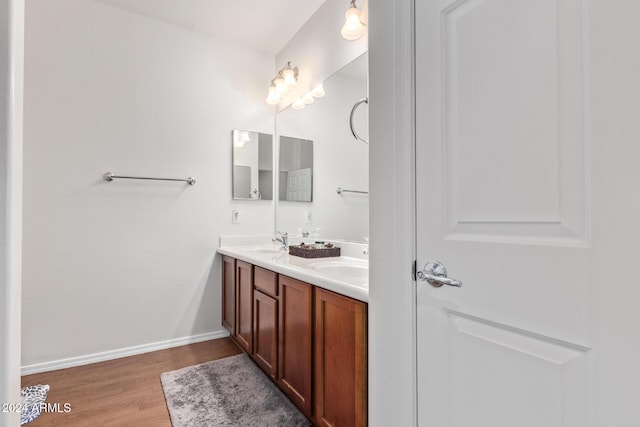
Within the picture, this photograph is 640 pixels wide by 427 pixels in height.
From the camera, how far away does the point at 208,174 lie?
2.69m

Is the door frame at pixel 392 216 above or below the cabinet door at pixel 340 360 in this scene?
above

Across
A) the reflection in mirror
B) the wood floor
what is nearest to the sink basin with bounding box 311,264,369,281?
the reflection in mirror

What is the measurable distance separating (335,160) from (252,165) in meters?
0.94

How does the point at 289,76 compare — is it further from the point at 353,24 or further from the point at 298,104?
the point at 353,24

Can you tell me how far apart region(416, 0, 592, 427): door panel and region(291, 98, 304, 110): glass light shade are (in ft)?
5.90

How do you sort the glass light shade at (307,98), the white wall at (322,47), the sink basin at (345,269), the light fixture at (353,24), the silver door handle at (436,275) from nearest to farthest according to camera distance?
the silver door handle at (436,275) → the sink basin at (345,269) → the light fixture at (353,24) → the white wall at (322,47) → the glass light shade at (307,98)

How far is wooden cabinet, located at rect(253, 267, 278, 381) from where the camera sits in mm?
1783

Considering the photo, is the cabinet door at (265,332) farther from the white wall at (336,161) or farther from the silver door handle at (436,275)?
the silver door handle at (436,275)

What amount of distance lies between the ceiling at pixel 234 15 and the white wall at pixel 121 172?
99 mm

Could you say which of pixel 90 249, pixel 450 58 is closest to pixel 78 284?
pixel 90 249

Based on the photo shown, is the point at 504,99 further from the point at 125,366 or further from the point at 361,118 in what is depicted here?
the point at 125,366

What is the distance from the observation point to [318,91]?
7.97ft

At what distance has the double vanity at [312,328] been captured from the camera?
1.18 metres

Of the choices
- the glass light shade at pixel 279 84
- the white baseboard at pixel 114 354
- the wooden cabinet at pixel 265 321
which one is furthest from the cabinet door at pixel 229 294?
the glass light shade at pixel 279 84
